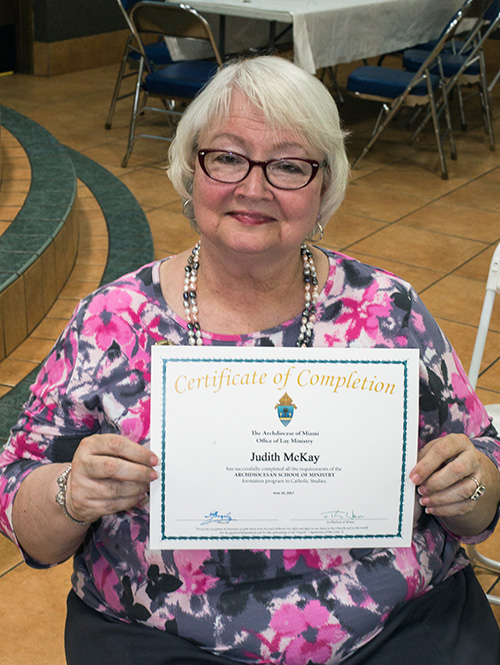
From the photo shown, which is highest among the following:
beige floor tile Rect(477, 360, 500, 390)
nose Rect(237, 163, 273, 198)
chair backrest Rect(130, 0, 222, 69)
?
nose Rect(237, 163, 273, 198)

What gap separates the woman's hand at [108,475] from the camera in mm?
1074

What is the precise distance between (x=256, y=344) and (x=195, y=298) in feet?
0.41

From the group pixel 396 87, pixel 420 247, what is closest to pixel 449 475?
pixel 420 247

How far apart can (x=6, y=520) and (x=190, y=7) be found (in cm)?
402

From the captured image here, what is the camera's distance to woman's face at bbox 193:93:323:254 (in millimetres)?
1244

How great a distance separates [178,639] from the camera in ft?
4.00

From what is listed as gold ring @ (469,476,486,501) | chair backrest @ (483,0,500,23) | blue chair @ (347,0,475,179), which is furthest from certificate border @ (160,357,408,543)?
chair backrest @ (483,0,500,23)

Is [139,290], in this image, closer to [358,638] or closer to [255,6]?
[358,638]

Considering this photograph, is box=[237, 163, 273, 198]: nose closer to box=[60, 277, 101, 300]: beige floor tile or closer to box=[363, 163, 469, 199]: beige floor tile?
box=[60, 277, 101, 300]: beige floor tile

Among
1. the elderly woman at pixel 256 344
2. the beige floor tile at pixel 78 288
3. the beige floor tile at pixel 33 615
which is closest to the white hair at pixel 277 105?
the elderly woman at pixel 256 344

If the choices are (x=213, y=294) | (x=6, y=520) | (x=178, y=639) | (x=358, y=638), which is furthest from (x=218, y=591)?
(x=213, y=294)

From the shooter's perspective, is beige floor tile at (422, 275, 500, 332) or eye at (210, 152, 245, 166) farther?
beige floor tile at (422, 275, 500, 332)
